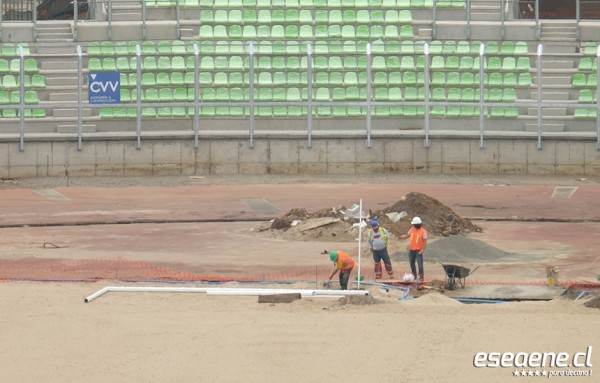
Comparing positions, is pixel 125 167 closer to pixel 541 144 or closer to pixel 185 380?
pixel 541 144

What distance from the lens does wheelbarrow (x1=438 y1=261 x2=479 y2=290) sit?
2258 centimetres

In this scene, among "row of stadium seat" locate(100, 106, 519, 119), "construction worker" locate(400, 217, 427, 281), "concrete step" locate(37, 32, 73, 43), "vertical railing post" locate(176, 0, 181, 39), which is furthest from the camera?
"concrete step" locate(37, 32, 73, 43)

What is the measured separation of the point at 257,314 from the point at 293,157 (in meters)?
22.2

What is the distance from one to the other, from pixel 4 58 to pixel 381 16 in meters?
13.2

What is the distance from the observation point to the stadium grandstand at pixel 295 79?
140 feet

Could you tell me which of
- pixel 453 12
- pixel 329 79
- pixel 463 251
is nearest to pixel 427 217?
pixel 463 251

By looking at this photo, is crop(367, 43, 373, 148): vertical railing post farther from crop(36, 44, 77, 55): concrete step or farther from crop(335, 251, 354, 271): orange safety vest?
crop(335, 251, 354, 271): orange safety vest

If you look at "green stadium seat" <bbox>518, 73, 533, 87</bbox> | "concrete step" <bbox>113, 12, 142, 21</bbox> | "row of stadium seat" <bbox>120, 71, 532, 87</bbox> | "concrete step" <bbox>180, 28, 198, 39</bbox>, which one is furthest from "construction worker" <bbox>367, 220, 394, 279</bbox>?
"concrete step" <bbox>113, 12, 142, 21</bbox>

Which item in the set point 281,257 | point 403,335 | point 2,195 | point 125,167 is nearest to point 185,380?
point 403,335

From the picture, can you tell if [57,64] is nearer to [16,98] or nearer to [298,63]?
[16,98]

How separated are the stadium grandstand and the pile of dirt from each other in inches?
434

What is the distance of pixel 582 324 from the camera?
1928 cm

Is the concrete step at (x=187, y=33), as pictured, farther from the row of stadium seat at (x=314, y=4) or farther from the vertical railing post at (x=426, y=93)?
the vertical railing post at (x=426, y=93)

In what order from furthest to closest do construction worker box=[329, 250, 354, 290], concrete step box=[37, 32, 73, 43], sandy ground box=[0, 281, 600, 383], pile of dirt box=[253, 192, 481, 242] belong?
concrete step box=[37, 32, 73, 43]
pile of dirt box=[253, 192, 481, 242]
construction worker box=[329, 250, 354, 290]
sandy ground box=[0, 281, 600, 383]
